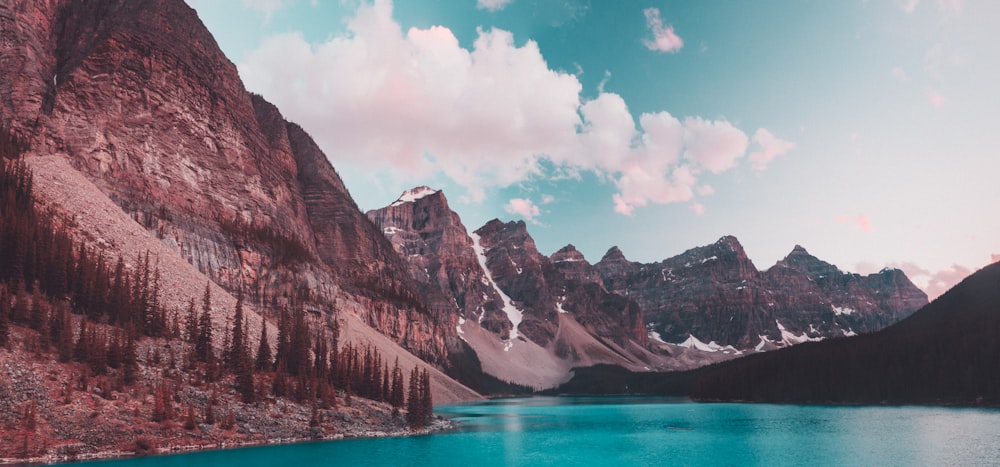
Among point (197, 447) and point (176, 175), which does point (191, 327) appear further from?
point (176, 175)

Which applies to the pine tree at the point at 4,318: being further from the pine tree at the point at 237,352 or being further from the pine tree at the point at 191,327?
the pine tree at the point at 237,352

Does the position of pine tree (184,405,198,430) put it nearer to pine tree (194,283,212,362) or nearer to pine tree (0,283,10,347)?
pine tree (194,283,212,362)

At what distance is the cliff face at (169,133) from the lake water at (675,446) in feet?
204

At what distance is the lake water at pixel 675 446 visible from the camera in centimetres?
5319

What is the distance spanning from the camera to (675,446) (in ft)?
220

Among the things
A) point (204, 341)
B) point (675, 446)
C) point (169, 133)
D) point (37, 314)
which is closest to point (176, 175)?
point (169, 133)

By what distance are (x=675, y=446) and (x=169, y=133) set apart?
107517mm

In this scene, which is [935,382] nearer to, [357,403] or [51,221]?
[357,403]

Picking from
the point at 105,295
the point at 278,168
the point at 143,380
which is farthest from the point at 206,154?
the point at 143,380

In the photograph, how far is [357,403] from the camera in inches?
3103

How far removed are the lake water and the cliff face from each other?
204 ft

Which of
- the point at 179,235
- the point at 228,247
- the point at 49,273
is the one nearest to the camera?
the point at 49,273

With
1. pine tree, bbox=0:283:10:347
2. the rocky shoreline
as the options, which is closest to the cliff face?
pine tree, bbox=0:283:10:347

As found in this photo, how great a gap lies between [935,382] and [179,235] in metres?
149
